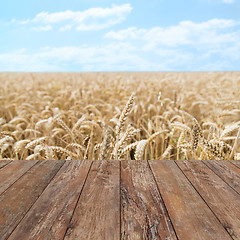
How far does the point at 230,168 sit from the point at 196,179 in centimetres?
27

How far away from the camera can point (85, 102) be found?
338cm

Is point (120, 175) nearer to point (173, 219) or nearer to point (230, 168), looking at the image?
point (173, 219)

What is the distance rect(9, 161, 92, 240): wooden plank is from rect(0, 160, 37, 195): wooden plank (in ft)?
0.58

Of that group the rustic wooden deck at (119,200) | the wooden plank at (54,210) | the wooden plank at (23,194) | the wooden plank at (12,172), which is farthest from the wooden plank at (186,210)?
the wooden plank at (12,172)

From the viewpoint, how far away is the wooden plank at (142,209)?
69 centimetres

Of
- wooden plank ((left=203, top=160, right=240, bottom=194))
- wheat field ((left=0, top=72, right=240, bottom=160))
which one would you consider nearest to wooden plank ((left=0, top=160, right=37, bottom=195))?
wheat field ((left=0, top=72, right=240, bottom=160))

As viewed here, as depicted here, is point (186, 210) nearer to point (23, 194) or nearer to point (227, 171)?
point (227, 171)

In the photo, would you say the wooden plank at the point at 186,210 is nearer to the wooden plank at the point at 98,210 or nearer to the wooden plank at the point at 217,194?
the wooden plank at the point at 217,194

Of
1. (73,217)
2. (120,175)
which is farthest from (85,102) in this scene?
(73,217)

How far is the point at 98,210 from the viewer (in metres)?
0.80

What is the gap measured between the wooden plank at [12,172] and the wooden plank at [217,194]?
75cm

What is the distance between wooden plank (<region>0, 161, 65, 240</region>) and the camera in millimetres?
762

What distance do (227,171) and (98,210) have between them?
697 millimetres

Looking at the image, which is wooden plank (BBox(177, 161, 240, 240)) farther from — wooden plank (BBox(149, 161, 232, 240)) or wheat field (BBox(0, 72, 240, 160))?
wheat field (BBox(0, 72, 240, 160))
